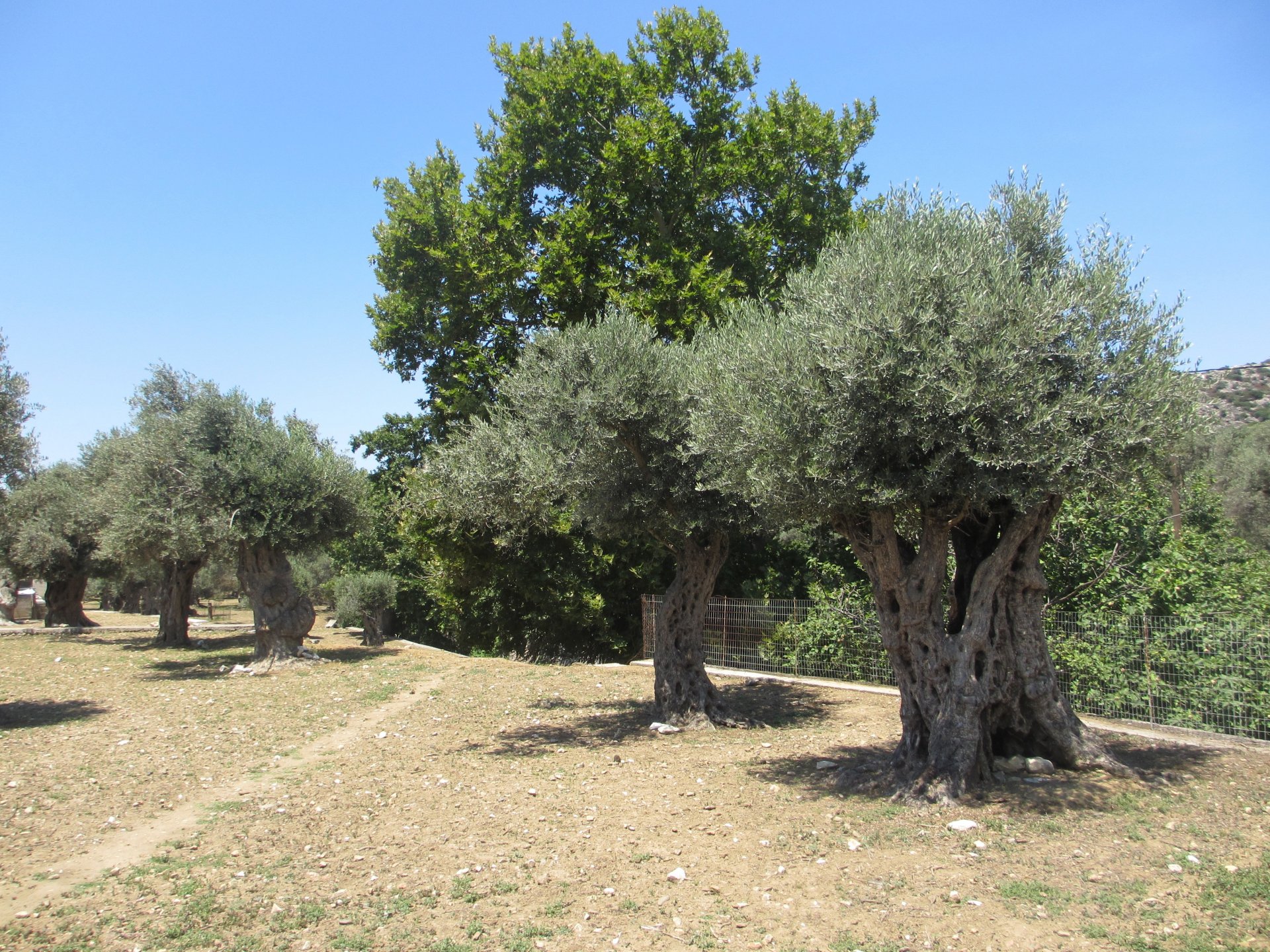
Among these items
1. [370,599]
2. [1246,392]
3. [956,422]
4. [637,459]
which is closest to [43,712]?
[637,459]

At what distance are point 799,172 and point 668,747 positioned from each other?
14.5 m

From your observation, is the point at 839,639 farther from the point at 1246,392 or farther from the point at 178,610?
the point at 1246,392

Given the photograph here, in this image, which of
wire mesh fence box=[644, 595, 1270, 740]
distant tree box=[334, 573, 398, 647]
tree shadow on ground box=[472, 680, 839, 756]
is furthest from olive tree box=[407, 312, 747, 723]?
distant tree box=[334, 573, 398, 647]

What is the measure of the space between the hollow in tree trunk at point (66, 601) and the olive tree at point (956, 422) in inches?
1273

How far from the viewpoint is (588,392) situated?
942 cm

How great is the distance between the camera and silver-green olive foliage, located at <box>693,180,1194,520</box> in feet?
21.2

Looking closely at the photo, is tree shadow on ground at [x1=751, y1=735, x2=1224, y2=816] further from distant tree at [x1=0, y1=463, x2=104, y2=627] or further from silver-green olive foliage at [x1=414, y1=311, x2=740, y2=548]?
distant tree at [x1=0, y1=463, x2=104, y2=627]

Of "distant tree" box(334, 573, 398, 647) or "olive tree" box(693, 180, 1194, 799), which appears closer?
"olive tree" box(693, 180, 1194, 799)

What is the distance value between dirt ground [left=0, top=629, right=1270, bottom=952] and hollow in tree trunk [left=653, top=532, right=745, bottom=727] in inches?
19.9

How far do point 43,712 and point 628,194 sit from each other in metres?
14.9

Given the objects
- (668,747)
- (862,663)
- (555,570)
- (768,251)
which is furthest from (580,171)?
(668,747)

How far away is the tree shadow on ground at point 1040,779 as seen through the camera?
6895mm

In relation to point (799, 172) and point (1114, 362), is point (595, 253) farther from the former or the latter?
point (1114, 362)

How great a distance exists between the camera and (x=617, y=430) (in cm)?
982
